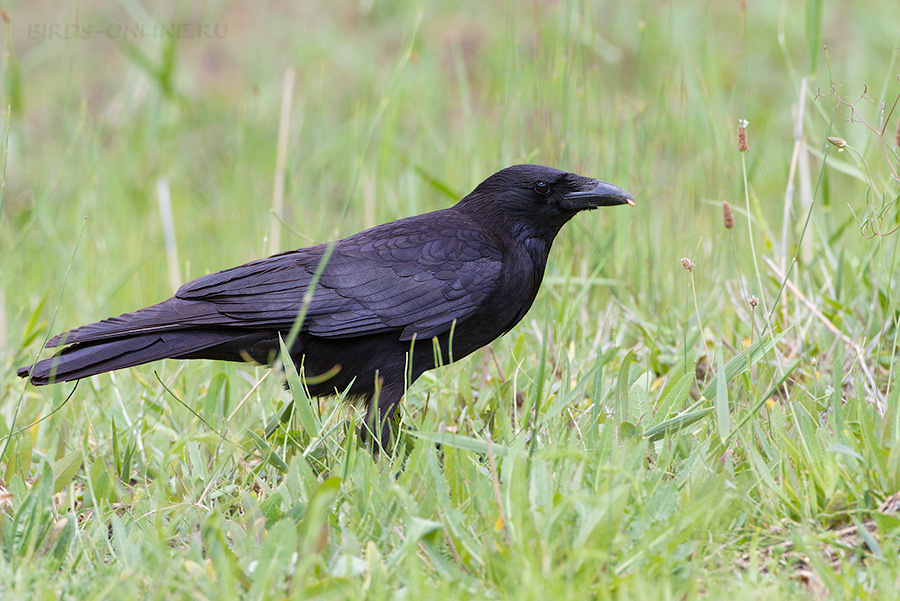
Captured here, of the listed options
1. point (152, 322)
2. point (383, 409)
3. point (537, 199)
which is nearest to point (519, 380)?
point (383, 409)

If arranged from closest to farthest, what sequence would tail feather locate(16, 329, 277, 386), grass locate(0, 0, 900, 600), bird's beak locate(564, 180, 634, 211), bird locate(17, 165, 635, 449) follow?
1. grass locate(0, 0, 900, 600)
2. tail feather locate(16, 329, 277, 386)
3. bird locate(17, 165, 635, 449)
4. bird's beak locate(564, 180, 634, 211)

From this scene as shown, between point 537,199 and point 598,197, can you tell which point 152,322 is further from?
point 598,197

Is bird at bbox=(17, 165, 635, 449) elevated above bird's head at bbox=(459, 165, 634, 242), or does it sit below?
below

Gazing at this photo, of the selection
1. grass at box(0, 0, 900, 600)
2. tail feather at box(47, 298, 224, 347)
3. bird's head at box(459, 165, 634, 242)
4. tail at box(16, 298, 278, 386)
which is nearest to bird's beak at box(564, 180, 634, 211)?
bird's head at box(459, 165, 634, 242)

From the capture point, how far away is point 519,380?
11.9 feet

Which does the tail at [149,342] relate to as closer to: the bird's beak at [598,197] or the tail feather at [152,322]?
the tail feather at [152,322]

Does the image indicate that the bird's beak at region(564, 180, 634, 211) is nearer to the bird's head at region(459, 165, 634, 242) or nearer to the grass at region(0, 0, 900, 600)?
the bird's head at region(459, 165, 634, 242)

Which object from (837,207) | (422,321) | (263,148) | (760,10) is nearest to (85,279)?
(263,148)

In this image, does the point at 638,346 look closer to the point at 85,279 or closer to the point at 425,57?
the point at 85,279

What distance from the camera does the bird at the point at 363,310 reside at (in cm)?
329

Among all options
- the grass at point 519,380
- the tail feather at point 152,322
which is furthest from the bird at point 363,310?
the grass at point 519,380

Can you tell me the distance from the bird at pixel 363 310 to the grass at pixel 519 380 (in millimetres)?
181

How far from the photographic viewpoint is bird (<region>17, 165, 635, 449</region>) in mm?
3295

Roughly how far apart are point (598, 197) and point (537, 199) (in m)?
0.26
